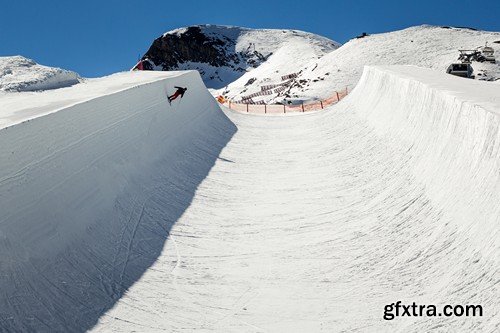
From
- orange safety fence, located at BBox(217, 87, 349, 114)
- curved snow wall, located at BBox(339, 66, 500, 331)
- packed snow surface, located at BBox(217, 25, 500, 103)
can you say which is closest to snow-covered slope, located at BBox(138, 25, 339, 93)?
packed snow surface, located at BBox(217, 25, 500, 103)

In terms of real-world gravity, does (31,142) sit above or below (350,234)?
above

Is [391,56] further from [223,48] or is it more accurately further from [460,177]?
[223,48]

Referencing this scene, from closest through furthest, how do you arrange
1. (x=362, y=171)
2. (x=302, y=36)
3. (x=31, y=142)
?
(x=31, y=142) < (x=362, y=171) < (x=302, y=36)

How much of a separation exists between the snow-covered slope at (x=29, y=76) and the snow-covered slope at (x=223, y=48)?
1844 inches

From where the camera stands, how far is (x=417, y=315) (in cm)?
732

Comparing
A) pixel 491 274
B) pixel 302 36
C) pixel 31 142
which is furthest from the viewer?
pixel 302 36

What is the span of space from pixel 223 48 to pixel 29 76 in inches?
2919

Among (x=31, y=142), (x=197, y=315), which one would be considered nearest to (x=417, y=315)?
(x=197, y=315)

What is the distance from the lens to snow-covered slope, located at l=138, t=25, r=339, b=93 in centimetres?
10269

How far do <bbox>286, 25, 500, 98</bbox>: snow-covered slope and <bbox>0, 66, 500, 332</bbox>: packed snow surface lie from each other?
1013 inches

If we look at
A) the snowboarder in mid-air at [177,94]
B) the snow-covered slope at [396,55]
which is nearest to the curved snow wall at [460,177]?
the snowboarder in mid-air at [177,94]

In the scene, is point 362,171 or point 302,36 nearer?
point 362,171

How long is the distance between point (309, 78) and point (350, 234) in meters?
37.6

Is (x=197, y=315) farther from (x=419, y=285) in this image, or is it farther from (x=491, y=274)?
(x=491, y=274)
